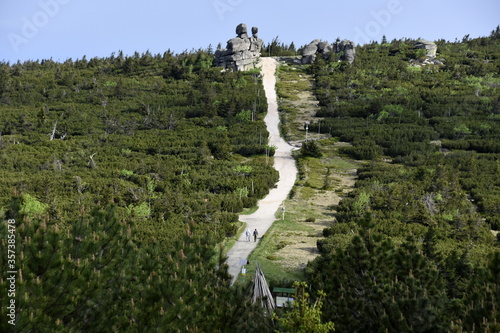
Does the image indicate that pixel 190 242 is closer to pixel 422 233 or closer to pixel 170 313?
pixel 170 313

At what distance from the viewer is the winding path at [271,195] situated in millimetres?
30906

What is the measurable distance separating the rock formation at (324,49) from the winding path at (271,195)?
35498 mm

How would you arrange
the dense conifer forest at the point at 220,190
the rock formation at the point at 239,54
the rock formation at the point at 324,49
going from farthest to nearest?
the rock formation at the point at 324,49 → the rock formation at the point at 239,54 → the dense conifer forest at the point at 220,190

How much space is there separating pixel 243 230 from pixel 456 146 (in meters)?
47.8

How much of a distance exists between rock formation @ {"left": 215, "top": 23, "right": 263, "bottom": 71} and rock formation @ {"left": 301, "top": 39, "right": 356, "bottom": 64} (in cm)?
1776

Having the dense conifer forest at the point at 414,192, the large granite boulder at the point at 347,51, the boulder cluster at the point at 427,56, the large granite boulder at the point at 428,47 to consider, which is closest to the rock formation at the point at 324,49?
the large granite boulder at the point at 347,51

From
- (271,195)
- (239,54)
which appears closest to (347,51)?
(239,54)

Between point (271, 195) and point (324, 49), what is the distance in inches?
3925

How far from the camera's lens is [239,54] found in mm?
127875

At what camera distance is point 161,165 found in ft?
185

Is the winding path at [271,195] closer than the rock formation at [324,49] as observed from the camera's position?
Yes

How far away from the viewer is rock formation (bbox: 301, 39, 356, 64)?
436ft

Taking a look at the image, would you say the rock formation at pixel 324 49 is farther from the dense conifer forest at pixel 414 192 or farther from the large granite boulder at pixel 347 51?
the dense conifer forest at pixel 414 192

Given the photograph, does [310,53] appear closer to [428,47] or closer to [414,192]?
[428,47]
